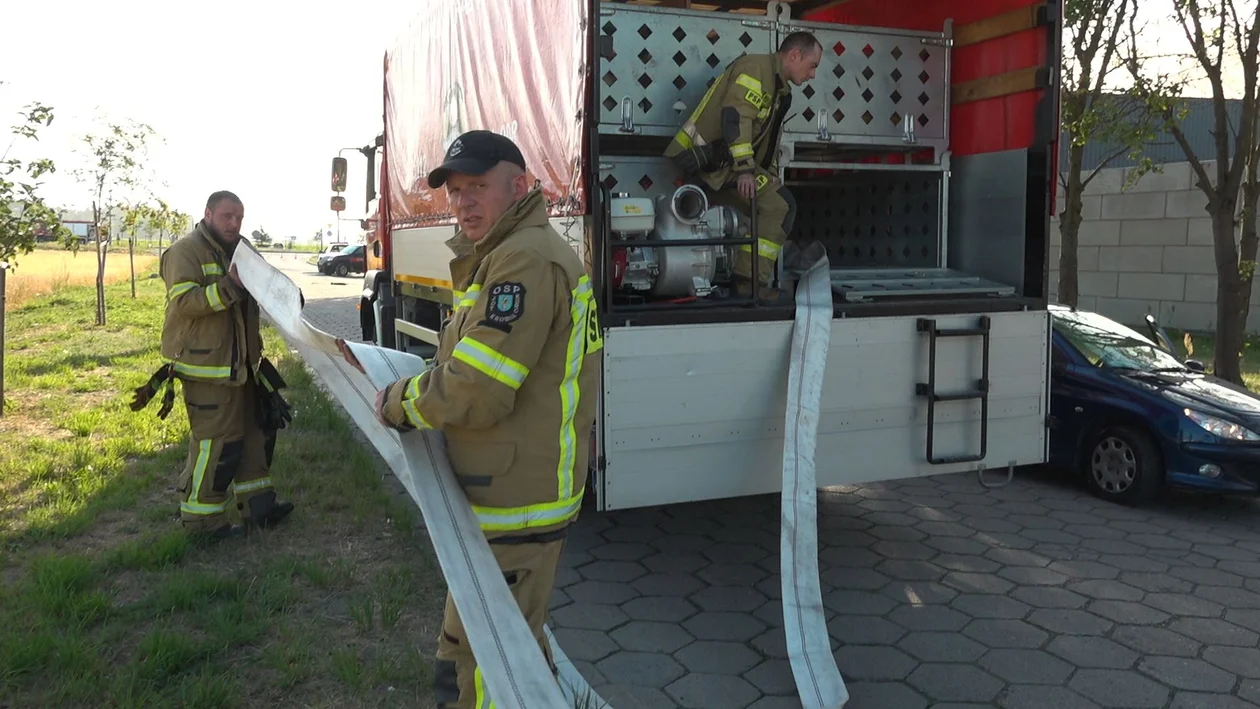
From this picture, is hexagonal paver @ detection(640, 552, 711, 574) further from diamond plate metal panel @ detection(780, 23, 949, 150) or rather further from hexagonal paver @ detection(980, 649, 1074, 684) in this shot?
diamond plate metal panel @ detection(780, 23, 949, 150)

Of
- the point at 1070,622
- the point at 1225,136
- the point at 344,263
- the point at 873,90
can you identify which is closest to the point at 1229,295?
the point at 1225,136

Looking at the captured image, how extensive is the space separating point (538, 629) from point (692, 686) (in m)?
1.11

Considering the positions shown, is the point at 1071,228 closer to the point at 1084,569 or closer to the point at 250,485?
the point at 1084,569

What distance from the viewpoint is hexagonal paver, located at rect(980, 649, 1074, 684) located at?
3811 millimetres

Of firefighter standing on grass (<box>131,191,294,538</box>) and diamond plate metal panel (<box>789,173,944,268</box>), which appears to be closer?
firefighter standing on grass (<box>131,191,294,538</box>)

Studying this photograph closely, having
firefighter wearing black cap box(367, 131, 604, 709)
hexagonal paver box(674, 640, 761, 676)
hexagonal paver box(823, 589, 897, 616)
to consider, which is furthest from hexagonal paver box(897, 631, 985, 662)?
firefighter wearing black cap box(367, 131, 604, 709)

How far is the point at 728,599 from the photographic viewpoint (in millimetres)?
4688

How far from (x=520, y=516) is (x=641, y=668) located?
1495 millimetres

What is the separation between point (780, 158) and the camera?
4.97m

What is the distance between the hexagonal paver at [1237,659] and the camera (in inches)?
152

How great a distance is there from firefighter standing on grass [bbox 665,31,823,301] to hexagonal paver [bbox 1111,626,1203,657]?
6.94ft

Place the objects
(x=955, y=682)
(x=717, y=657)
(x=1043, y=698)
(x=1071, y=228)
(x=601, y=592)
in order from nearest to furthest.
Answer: (x=1043, y=698) → (x=955, y=682) → (x=717, y=657) → (x=601, y=592) → (x=1071, y=228)

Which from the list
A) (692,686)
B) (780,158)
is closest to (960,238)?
(780,158)

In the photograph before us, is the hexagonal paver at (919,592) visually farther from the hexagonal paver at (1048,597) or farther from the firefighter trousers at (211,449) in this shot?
the firefighter trousers at (211,449)
